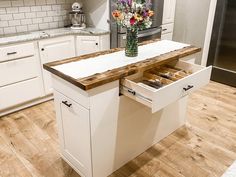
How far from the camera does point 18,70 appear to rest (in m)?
2.77

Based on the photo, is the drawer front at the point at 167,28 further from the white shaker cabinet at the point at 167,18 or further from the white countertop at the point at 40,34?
the white countertop at the point at 40,34

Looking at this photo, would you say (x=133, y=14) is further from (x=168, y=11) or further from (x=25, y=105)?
(x=168, y=11)

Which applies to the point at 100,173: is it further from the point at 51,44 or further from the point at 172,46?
the point at 51,44

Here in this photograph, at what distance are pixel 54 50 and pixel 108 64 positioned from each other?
4.73 feet

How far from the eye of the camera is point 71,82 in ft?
5.07

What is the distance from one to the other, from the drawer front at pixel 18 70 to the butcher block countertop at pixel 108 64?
1133mm

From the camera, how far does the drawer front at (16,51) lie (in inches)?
102

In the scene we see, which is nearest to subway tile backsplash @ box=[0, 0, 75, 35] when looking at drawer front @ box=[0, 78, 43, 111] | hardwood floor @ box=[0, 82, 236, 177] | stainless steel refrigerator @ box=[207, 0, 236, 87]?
drawer front @ box=[0, 78, 43, 111]

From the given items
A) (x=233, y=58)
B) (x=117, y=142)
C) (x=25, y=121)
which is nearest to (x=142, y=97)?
(x=117, y=142)

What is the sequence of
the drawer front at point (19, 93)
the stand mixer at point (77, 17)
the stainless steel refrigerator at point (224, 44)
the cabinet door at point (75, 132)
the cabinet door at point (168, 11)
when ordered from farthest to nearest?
1. the cabinet door at point (168, 11)
2. the stainless steel refrigerator at point (224, 44)
3. the stand mixer at point (77, 17)
4. the drawer front at point (19, 93)
5. the cabinet door at point (75, 132)

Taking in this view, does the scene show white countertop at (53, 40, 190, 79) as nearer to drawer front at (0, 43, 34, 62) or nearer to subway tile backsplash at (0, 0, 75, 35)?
drawer front at (0, 43, 34, 62)

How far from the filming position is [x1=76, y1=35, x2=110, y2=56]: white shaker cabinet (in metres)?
3.19

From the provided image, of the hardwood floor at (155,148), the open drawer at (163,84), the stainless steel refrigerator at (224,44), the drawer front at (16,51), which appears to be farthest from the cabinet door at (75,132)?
the stainless steel refrigerator at (224,44)

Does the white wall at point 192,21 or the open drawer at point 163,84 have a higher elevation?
the white wall at point 192,21
